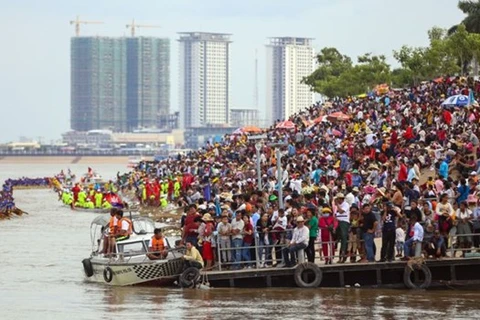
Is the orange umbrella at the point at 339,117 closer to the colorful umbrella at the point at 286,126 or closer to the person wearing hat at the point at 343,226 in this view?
the colorful umbrella at the point at 286,126

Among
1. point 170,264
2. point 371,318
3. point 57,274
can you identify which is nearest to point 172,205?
point 57,274

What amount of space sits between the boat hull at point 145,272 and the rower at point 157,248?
0.63 ft

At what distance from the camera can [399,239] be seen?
33.2 metres

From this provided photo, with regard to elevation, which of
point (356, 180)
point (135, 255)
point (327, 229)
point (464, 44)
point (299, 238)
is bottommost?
point (135, 255)

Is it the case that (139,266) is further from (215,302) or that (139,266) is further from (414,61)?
(414,61)

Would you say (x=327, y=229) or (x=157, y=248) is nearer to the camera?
(x=327, y=229)

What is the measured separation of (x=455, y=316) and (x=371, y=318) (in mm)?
1700

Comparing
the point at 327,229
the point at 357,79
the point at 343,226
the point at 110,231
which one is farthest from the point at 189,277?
the point at 357,79

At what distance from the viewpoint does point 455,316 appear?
29781mm

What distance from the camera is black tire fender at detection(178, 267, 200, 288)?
33.6 meters

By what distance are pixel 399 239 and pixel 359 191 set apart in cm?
548

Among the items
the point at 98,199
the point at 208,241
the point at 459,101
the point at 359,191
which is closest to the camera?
the point at 208,241

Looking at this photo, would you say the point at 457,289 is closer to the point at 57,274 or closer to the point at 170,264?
the point at 170,264

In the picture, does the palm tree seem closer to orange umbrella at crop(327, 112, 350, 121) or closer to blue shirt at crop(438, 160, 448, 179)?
orange umbrella at crop(327, 112, 350, 121)
